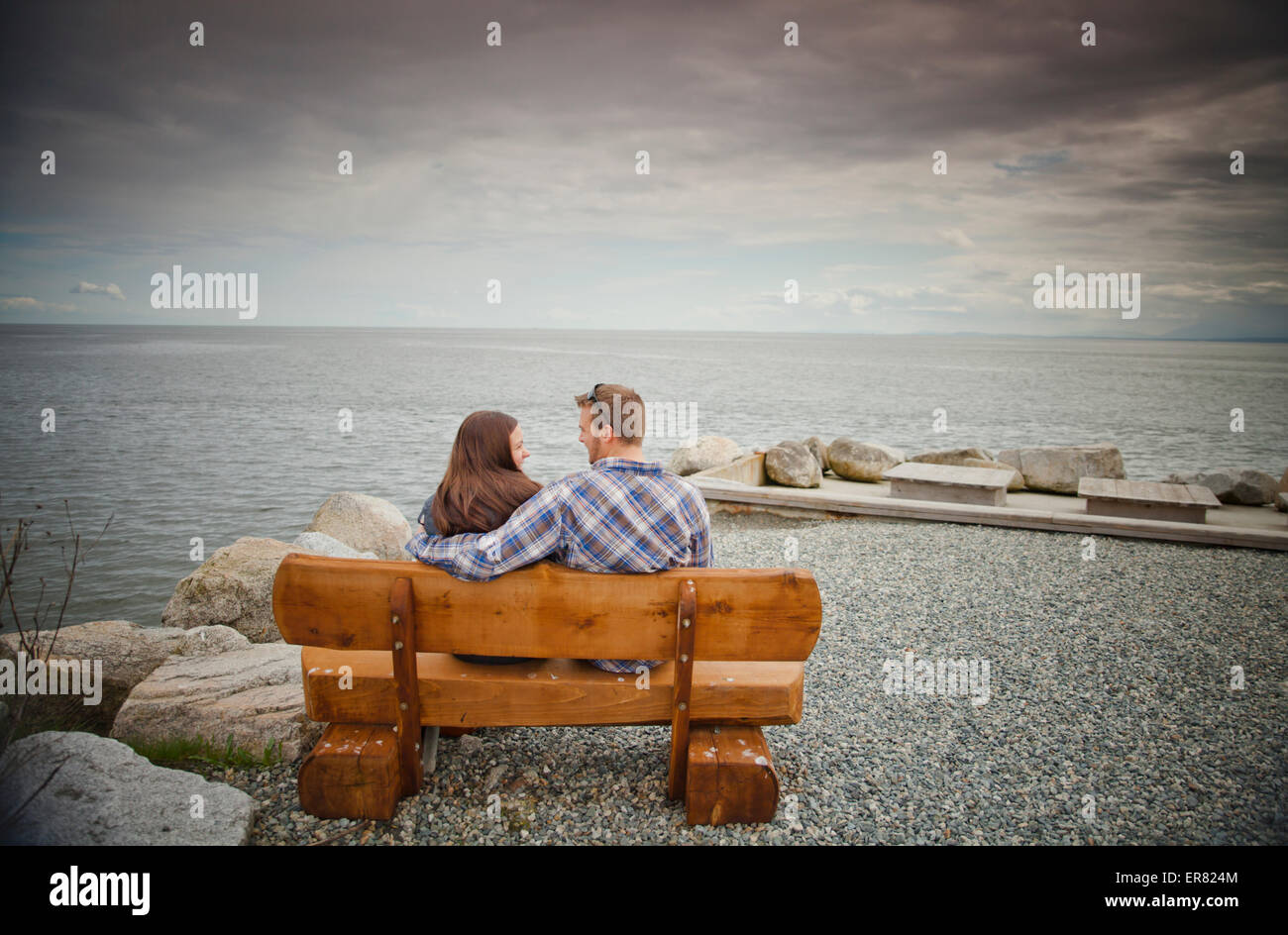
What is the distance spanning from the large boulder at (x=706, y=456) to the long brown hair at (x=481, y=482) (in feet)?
34.3

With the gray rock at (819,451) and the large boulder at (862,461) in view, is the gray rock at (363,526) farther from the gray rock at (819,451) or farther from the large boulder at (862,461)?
the large boulder at (862,461)

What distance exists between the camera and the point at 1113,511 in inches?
368

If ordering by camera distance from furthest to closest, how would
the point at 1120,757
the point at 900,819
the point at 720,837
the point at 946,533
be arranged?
the point at 946,533, the point at 1120,757, the point at 900,819, the point at 720,837

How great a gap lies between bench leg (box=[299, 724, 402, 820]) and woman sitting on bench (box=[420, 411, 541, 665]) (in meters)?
0.51

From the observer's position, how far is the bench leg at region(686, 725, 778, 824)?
121 inches

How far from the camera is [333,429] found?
26812 millimetres

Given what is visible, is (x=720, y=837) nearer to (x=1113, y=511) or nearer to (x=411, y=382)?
(x=1113, y=511)

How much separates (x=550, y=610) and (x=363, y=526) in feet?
24.2

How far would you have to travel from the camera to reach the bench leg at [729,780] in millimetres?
3062

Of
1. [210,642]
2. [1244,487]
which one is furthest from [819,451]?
[210,642]

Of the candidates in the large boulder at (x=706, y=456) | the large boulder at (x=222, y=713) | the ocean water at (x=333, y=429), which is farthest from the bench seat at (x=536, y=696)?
the large boulder at (x=706, y=456)
